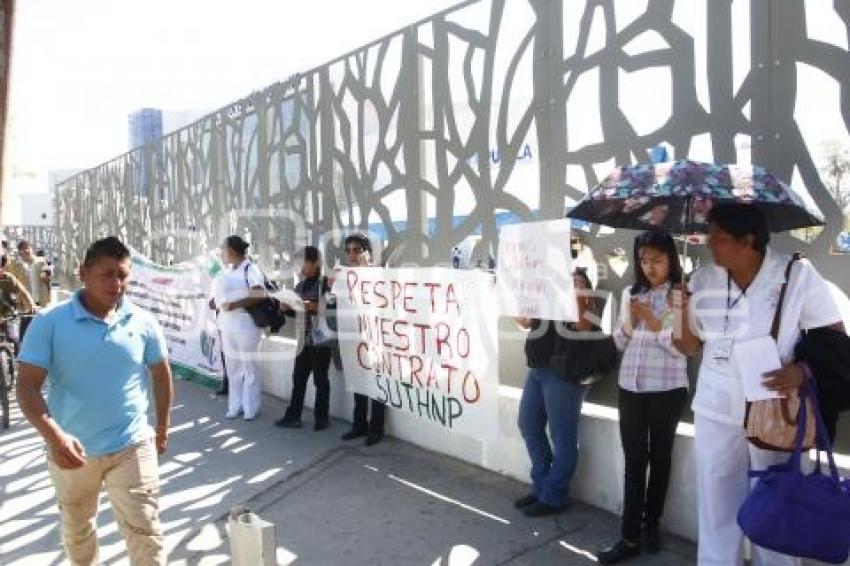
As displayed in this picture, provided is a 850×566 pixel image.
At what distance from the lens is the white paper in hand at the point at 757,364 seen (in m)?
3.21

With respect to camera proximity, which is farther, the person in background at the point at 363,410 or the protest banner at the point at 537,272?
the person in background at the point at 363,410

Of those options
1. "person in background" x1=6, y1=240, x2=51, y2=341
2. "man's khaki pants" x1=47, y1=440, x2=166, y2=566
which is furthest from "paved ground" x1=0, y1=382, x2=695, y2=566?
"person in background" x1=6, y1=240, x2=51, y2=341

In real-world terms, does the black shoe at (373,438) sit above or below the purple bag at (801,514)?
below

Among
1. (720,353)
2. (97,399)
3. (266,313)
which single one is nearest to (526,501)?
(720,353)

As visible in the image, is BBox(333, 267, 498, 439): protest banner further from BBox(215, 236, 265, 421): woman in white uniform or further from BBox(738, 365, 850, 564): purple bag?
BBox(738, 365, 850, 564): purple bag

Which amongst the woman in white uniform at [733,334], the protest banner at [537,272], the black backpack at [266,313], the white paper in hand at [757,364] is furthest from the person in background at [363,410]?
the white paper in hand at [757,364]

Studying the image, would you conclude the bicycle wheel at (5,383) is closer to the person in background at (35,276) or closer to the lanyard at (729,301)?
the person in background at (35,276)

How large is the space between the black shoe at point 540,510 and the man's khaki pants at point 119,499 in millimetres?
2289

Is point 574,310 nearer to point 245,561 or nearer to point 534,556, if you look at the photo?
point 534,556

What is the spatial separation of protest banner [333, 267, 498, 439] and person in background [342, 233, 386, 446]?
144mm

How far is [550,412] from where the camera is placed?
475 centimetres

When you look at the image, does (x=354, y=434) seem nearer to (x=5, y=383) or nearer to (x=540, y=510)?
(x=540, y=510)

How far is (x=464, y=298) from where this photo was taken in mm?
5332

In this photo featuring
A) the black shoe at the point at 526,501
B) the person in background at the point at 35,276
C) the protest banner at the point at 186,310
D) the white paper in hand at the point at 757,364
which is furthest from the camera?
the person in background at the point at 35,276
